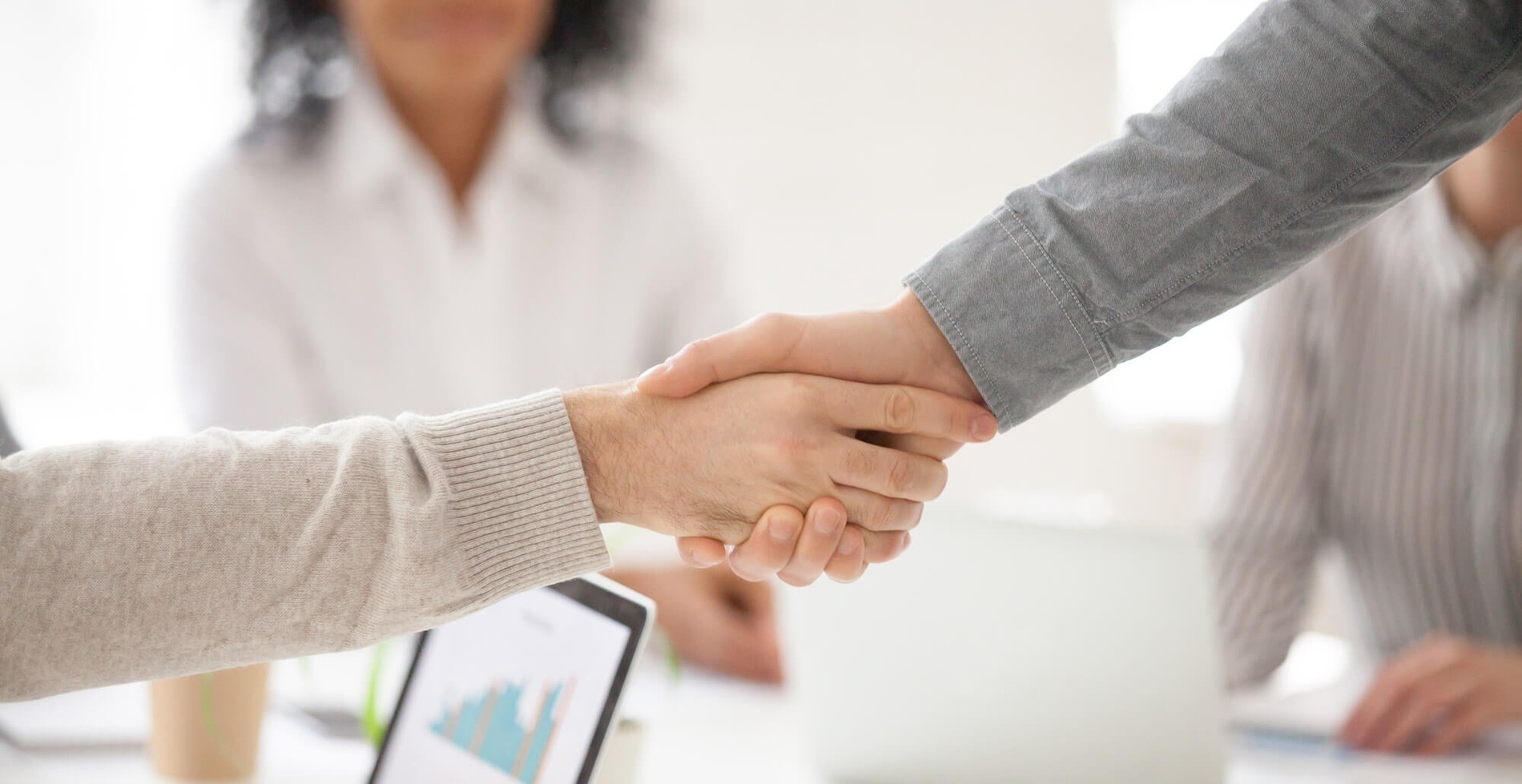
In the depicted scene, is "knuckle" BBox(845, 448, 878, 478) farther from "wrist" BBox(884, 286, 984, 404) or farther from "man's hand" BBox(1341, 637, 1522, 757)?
"man's hand" BBox(1341, 637, 1522, 757)

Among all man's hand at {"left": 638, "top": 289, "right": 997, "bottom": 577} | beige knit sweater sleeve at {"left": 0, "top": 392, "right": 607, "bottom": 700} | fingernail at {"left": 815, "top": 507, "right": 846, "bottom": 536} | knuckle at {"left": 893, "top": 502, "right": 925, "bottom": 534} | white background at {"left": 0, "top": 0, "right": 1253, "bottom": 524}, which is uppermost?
white background at {"left": 0, "top": 0, "right": 1253, "bottom": 524}

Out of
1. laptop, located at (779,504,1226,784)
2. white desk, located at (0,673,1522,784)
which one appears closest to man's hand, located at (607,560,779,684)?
white desk, located at (0,673,1522,784)

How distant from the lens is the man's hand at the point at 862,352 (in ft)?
3.90

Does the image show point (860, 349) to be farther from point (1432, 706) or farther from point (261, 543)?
point (1432, 706)

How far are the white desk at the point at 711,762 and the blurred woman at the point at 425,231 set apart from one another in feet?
2.74

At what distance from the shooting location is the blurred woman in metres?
2.17

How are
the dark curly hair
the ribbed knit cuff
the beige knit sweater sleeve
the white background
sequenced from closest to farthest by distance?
the beige knit sweater sleeve < the ribbed knit cuff < the dark curly hair < the white background

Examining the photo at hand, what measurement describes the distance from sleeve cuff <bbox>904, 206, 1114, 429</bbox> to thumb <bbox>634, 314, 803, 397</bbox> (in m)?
0.13

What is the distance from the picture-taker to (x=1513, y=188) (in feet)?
6.10

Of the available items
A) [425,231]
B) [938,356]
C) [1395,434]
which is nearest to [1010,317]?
[938,356]

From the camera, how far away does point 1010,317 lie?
3.77ft

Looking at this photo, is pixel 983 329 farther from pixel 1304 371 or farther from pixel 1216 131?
pixel 1304 371

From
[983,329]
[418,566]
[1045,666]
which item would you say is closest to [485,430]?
[418,566]

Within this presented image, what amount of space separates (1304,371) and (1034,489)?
1.97 meters
